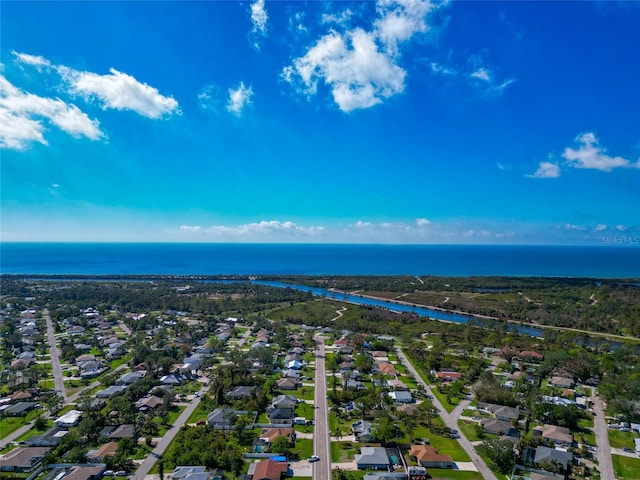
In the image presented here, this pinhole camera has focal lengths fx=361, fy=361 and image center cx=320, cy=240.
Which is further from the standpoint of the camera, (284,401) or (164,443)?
(284,401)

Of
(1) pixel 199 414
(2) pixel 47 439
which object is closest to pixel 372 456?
(1) pixel 199 414

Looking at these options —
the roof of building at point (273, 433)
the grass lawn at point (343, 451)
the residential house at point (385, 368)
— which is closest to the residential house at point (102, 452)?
the roof of building at point (273, 433)

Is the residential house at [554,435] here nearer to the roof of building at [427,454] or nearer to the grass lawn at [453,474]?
the grass lawn at [453,474]

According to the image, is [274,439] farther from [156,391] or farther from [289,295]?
[289,295]

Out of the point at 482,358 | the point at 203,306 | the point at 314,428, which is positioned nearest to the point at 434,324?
the point at 482,358

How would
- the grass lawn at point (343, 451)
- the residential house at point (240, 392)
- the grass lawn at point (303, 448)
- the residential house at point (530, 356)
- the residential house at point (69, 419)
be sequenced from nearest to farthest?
the grass lawn at point (343, 451), the grass lawn at point (303, 448), the residential house at point (69, 419), the residential house at point (240, 392), the residential house at point (530, 356)

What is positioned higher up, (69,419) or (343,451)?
(69,419)

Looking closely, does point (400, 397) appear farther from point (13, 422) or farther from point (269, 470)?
point (13, 422)
